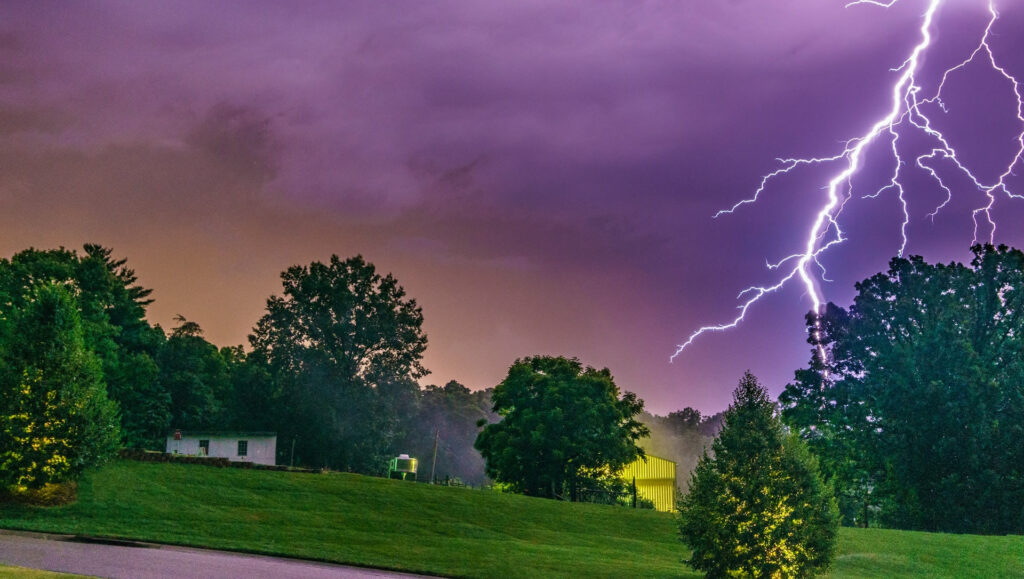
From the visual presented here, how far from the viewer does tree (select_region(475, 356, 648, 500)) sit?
54.4 metres

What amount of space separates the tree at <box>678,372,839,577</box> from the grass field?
1.67 metres

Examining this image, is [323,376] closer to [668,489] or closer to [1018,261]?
[668,489]

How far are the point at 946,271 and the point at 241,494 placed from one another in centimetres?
4535

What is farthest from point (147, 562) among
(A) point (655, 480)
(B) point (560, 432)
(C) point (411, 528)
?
(A) point (655, 480)

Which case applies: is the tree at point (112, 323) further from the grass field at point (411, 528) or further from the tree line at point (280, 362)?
the grass field at point (411, 528)

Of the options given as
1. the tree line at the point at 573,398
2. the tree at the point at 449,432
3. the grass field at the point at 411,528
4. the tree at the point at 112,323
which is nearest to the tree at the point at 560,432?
the tree line at the point at 573,398

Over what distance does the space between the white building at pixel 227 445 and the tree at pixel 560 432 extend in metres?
19.1

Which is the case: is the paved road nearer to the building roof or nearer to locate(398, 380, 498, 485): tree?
the building roof

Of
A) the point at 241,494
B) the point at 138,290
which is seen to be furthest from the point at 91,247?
the point at 241,494

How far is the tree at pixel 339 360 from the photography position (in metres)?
76.1

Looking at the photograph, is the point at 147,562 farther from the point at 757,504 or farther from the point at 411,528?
the point at 757,504

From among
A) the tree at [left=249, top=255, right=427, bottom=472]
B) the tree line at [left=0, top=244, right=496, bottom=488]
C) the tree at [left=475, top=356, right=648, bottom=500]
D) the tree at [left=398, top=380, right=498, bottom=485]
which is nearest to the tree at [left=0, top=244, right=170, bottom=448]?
the tree line at [left=0, top=244, right=496, bottom=488]

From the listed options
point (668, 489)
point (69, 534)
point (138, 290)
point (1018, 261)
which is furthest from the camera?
point (138, 290)

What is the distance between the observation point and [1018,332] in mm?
51250
